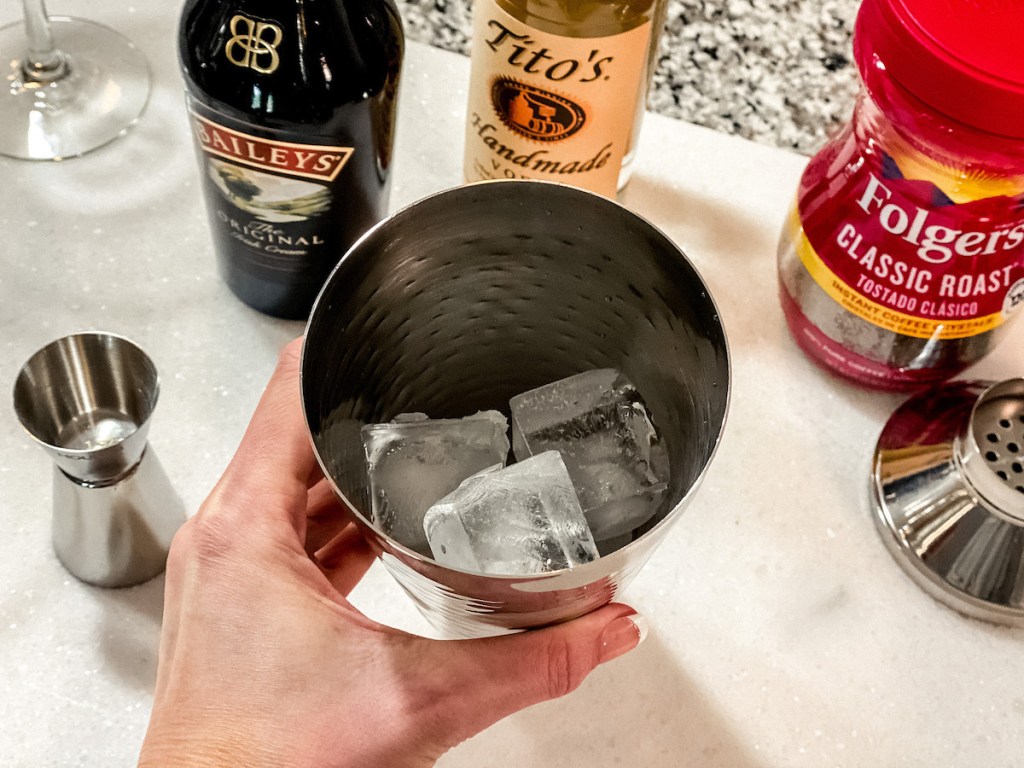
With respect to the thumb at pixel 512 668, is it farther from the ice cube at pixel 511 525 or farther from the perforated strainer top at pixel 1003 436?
the perforated strainer top at pixel 1003 436

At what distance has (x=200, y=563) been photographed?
47cm

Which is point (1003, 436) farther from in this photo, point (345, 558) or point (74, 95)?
point (74, 95)

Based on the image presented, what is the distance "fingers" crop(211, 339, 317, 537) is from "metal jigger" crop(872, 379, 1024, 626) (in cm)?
36

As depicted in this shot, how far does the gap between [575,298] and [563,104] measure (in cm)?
14

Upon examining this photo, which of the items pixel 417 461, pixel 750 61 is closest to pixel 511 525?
pixel 417 461

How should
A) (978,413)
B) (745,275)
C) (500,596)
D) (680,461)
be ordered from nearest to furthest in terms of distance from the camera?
(500,596) → (680,461) → (978,413) → (745,275)

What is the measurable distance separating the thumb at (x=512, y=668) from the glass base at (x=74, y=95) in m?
0.52

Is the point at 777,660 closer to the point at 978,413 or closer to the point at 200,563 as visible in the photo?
the point at 978,413

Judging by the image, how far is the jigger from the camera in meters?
0.54

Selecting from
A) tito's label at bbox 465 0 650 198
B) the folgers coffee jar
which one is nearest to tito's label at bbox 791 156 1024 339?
the folgers coffee jar

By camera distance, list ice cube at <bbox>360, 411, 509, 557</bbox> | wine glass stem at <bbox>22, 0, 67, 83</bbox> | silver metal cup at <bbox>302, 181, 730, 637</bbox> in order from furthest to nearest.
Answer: wine glass stem at <bbox>22, 0, 67, 83</bbox> → ice cube at <bbox>360, 411, 509, 557</bbox> → silver metal cup at <bbox>302, 181, 730, 637</bbox>

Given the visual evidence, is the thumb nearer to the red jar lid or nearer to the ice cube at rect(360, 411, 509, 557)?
the ice cube at rect(360, 411, 509, 557)

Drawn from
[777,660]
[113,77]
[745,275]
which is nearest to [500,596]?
[777,660]

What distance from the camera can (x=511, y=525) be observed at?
0.49m
